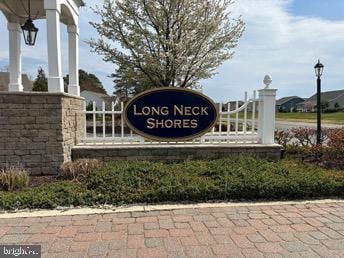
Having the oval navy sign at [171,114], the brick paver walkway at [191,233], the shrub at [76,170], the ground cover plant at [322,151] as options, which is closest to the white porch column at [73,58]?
the oval navy sign at [171,114]

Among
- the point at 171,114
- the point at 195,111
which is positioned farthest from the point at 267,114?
the point at 171,114

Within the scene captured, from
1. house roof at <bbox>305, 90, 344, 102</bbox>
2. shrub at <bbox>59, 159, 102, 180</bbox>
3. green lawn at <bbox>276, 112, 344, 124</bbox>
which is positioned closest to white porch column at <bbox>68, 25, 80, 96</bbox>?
shrub at <bbox>59, 159, 102, 180</bbox>

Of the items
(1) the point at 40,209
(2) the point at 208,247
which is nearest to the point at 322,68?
(2) the point at 208,247

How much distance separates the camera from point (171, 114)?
22.9 feet

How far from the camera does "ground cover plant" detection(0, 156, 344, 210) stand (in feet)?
14.8

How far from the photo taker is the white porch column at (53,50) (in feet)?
19.2

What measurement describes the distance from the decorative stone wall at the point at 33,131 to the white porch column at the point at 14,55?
2265 mm

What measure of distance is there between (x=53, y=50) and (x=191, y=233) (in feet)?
14.9

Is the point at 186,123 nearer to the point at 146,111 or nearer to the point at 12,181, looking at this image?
the point at 146,111

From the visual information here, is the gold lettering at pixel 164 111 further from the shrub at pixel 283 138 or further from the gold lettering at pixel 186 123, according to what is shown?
the shrub at pixel 283 138

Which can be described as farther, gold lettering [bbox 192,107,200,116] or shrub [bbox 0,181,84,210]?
gold lettering [bbox 192,107,200,116]

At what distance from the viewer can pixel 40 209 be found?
4.29 m

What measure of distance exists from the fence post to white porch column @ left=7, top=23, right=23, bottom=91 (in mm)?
6292

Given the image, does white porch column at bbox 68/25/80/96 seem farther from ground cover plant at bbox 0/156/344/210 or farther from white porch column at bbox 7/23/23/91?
ground cover plant at bbox 0/156/344/210
